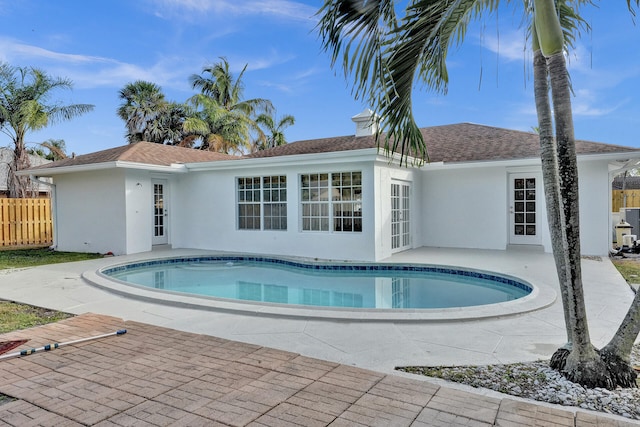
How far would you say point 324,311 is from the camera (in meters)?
6.06

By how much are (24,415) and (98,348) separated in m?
1.58

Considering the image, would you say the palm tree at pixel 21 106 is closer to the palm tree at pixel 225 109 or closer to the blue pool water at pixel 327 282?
the palm tree at pixel 225 109

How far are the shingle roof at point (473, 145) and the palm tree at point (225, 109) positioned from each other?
16044 mm

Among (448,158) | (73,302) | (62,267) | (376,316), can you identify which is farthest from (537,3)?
(62,267)

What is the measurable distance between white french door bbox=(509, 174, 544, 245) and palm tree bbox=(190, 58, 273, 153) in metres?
20.6

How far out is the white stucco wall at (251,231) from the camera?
11617 mm

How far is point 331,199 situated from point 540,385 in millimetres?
8804

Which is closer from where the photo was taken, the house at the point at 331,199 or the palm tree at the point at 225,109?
the house at the point at 331,199

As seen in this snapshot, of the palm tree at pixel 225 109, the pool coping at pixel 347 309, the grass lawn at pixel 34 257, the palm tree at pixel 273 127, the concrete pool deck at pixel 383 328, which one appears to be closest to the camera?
the concrete pool deck at pixel 383 328

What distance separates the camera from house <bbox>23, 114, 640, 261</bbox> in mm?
11906

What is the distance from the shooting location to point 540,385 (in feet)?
12.1

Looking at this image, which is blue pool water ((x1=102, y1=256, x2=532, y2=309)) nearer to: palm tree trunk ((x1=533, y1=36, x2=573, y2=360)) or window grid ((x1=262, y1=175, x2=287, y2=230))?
window grid ((x1=262, y1=175, x2=287, y2=230))

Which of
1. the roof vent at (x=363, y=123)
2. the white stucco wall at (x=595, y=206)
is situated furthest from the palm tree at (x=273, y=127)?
the white stucco wall at (x=595, y=206)

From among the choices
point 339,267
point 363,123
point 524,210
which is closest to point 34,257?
point 339,267
